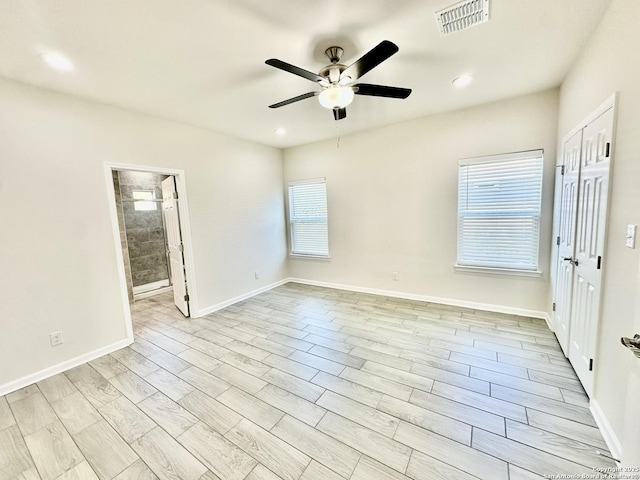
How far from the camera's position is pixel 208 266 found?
155 inches

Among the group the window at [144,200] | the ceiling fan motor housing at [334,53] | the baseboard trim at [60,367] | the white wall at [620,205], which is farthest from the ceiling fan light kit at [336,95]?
the window at [144,200]

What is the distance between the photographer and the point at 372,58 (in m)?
1.72

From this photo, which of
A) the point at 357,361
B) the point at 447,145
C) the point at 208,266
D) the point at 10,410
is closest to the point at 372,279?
the point at 357,361

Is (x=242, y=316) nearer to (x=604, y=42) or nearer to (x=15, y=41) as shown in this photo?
(x=15, y=41)

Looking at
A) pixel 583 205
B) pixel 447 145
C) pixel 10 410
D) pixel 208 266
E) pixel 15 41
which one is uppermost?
pixel 15 41

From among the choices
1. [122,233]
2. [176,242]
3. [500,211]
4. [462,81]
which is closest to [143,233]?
[122,233]

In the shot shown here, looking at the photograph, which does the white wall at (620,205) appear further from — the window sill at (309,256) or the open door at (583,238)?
the window sill at (309,256)

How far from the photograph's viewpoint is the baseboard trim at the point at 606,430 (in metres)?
1.47

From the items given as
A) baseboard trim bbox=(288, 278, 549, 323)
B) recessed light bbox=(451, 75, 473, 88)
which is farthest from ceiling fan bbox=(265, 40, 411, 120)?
baseboard trim bbox=(288, 278, 549, 323)

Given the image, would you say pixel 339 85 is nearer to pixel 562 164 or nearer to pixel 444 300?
pixel 562 164

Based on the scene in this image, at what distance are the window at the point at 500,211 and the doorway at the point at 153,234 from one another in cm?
390

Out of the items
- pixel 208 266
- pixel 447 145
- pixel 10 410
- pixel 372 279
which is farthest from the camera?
pixel 372 279

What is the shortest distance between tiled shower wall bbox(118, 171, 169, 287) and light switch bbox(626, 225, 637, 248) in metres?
5.79

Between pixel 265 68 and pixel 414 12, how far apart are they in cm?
125
